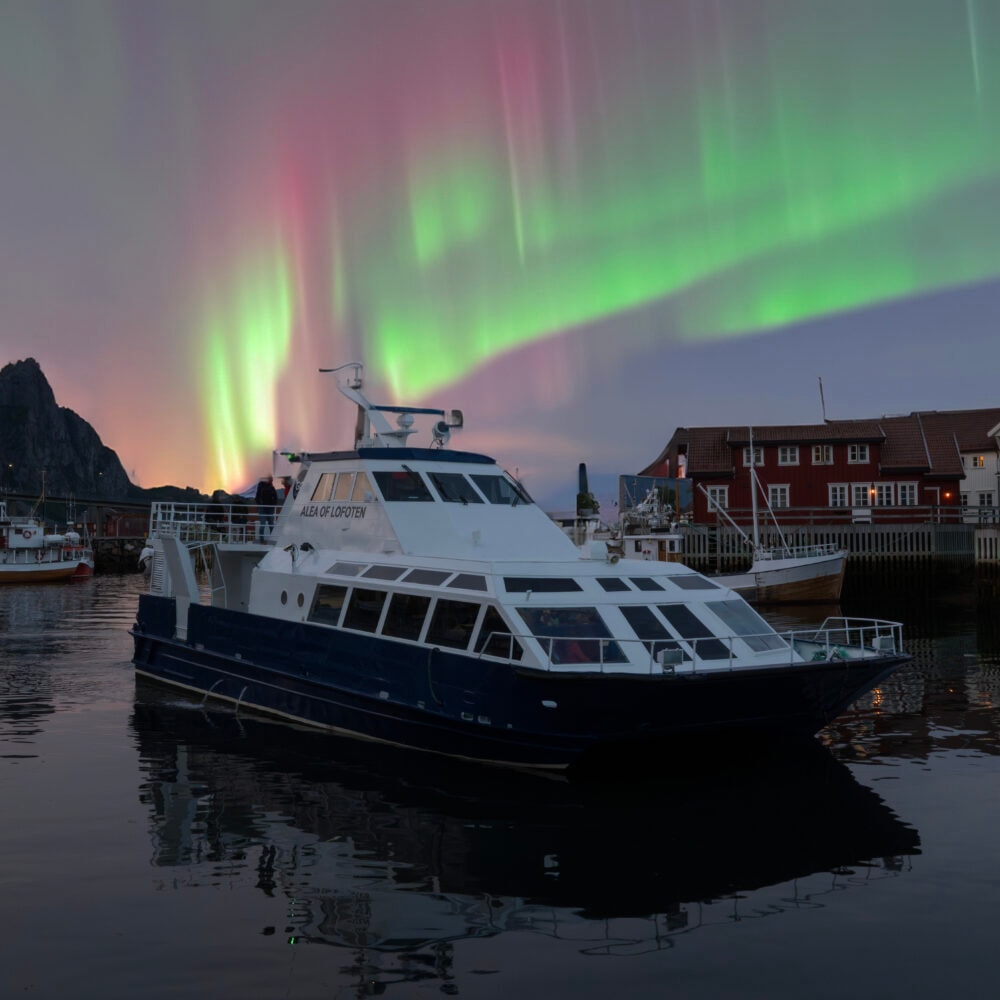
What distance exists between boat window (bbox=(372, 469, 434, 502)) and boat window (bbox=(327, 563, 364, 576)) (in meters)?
1.56

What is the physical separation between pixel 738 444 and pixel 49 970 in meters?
62.1

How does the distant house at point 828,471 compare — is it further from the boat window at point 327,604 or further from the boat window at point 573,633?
the boat window at point 573,633

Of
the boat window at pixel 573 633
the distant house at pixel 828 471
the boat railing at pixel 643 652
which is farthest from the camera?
the distant house at pixel 828 471

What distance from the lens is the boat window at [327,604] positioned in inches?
695

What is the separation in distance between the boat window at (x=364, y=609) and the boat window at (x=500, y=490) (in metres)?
3.67

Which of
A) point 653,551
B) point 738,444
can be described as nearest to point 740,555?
point 738,444

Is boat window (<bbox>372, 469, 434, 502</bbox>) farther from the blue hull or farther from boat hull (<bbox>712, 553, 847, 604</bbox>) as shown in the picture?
boat hull (<bbox>712, 553, 847, 604</bbox>)

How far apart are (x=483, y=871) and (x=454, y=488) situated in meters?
9.46

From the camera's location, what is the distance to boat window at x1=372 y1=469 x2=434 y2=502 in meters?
19.0

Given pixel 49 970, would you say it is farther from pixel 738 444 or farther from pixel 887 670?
pixel 738 444

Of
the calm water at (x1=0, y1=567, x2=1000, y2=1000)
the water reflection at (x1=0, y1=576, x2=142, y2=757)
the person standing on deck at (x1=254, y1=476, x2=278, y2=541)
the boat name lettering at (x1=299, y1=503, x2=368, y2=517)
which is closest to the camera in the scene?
the calm water at (x1=0, y1=567, x2=1000, y2=1000)

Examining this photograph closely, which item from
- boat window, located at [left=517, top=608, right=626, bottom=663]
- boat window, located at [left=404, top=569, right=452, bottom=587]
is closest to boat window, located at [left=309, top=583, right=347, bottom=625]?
boat window, located at [left=404, top=569, right=452, bottom=587]

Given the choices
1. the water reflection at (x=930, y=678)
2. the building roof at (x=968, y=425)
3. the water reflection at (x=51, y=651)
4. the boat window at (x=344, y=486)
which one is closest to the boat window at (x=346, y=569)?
the boat window at (x=344, y=486)

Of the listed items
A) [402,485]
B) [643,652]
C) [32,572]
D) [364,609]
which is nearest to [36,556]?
[32,572]
